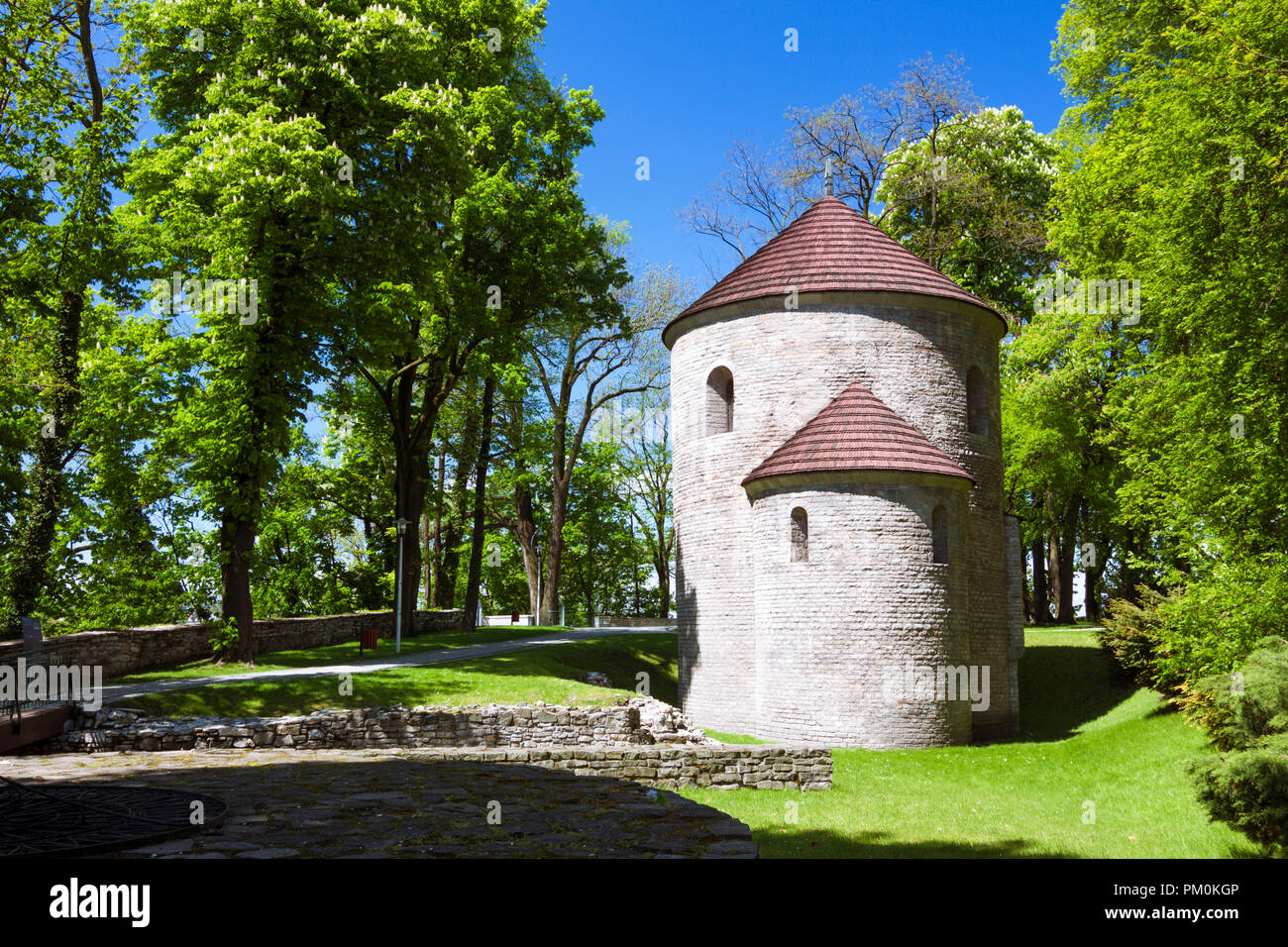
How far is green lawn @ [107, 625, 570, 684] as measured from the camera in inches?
765

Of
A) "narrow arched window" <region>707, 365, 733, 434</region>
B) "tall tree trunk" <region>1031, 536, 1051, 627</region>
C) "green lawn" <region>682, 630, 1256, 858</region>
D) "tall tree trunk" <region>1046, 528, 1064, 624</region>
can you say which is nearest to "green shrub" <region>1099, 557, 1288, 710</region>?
"green lawn" <region>682, 630, 1256, 858</region>

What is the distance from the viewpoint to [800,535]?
66.4ft

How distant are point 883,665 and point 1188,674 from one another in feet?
17.7

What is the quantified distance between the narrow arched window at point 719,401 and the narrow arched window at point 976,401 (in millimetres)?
5845

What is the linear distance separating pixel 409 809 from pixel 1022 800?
33.2 feet

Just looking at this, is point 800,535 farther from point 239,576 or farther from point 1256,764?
point 239,576

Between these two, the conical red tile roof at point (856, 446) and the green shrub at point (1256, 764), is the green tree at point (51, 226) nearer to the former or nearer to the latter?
the conical red tile roof at point (856, 446)

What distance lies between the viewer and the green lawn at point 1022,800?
10005 millimetres

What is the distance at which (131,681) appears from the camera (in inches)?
721

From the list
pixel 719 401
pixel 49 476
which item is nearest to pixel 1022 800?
pixel 719 401

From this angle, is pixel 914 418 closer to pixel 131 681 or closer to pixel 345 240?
pixel 345 240
